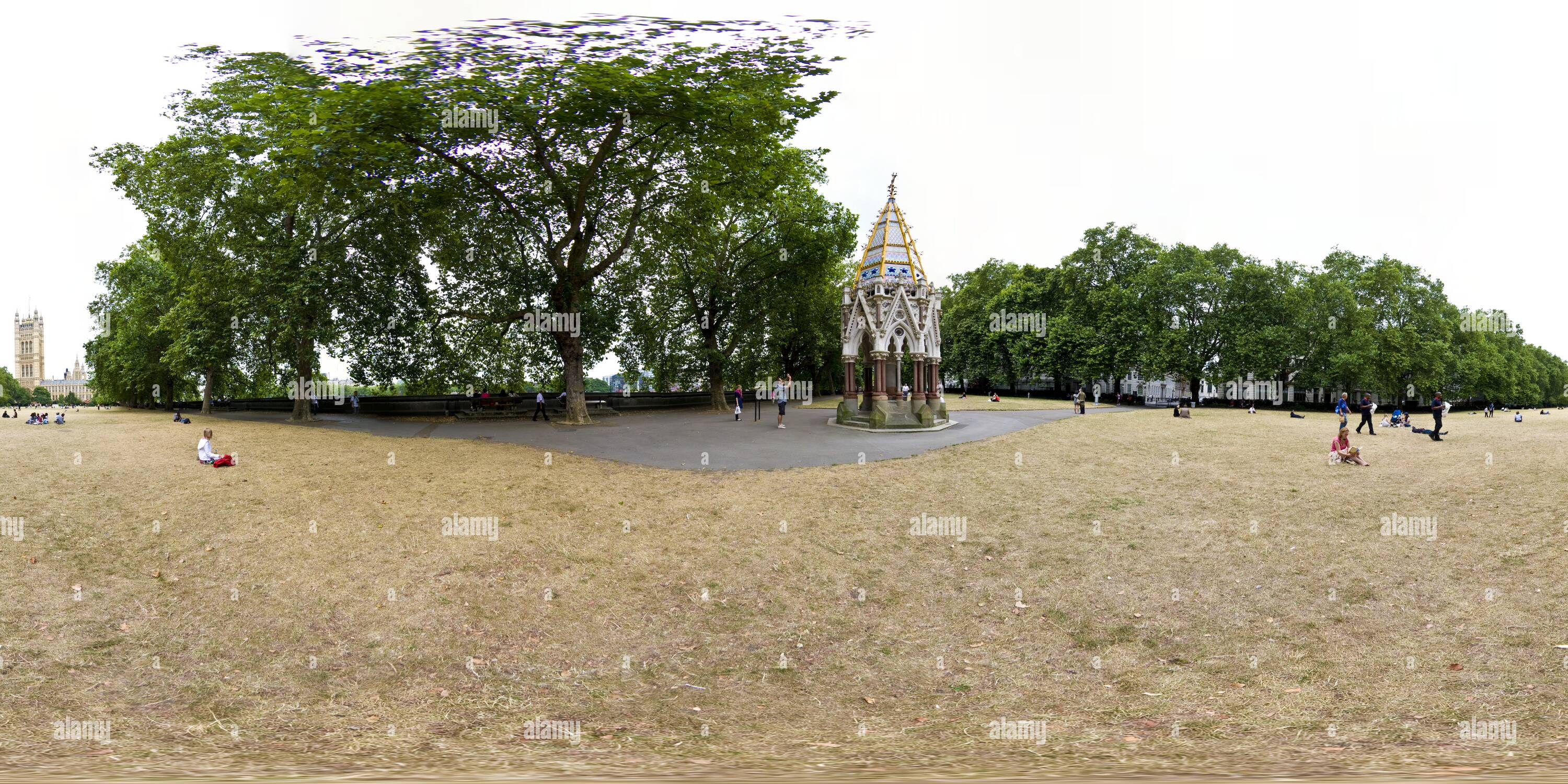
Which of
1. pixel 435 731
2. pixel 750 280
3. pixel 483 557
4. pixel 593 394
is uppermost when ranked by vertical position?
pixel 750 280

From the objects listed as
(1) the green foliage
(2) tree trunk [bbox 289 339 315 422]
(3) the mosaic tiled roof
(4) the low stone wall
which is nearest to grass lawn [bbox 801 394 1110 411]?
(1) the green foliage

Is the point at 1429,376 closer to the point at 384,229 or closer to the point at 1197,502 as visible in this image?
the point at 1197,502

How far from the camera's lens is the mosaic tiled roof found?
2906 cm

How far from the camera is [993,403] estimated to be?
4769 centimetres

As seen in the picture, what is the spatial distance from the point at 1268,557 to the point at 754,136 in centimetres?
1960

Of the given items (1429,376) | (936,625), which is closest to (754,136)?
(936,625)

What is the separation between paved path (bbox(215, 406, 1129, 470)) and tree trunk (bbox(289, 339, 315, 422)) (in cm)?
110

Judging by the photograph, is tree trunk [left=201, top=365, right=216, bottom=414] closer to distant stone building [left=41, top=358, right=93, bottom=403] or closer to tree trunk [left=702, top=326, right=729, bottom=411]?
tree trunk [left=702, top=326, right=729, bottom=411]

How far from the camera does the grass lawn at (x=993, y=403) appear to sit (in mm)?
42750

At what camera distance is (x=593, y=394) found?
38688mm

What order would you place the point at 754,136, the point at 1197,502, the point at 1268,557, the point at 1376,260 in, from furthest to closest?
the point at 1376,260 < the point at 754,136 < the point at 1197,502 < the point at 1268,557

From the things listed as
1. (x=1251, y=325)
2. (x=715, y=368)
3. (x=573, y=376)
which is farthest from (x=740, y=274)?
(x=1251, y=325)

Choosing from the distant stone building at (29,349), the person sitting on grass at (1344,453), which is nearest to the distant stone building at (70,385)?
the distant stone building at (29,349)

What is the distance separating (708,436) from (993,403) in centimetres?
2888
